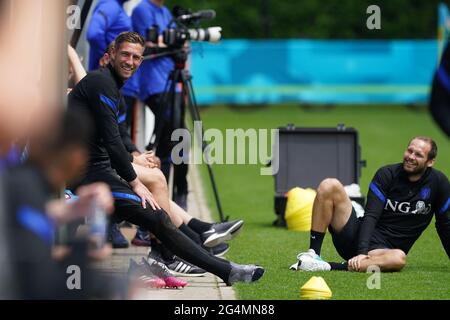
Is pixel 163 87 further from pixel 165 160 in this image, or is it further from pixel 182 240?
pixel 182 240

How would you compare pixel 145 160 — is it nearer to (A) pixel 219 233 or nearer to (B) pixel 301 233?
(A) pixel 219 233

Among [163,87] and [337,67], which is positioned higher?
[163,87]

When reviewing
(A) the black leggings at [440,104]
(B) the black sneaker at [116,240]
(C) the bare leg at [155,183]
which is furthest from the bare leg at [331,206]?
(A) the black leggings at [440,104]

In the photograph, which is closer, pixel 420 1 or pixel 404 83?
pixel 404 83

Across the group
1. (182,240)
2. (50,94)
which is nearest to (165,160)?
(182,240)

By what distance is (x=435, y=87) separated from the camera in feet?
18.9

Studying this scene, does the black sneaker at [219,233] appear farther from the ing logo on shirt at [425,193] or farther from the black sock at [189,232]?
the ing logo on shirt at [425,193]

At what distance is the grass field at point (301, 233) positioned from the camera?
8.00 meters

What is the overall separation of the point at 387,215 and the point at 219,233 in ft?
4.09

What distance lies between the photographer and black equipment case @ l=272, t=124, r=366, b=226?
39.1ft

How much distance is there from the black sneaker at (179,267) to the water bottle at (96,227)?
3.70 metres

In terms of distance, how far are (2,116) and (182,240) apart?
348cm

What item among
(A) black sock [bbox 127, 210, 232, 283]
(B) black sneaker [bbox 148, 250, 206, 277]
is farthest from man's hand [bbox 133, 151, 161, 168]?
(A) black sock [bbox 127, 210, 232, 283]

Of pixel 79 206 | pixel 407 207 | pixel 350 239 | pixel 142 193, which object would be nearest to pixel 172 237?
pixel 142 193
